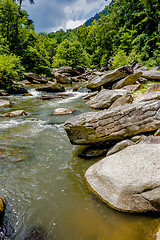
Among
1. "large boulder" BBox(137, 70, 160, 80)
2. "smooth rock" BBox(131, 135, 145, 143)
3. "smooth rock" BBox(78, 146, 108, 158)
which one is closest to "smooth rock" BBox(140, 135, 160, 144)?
"smooth rock" BBox(131, 135, 145, 143)

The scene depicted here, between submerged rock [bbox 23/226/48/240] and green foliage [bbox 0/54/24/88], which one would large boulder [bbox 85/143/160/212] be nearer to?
submerged rock [bbox 23/226/48/240]

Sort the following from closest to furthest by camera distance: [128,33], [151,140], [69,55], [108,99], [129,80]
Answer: [151,140]
[108,99]
[129,80]
[128,33]
[69,55]

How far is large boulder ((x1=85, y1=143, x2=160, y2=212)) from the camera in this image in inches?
93.6

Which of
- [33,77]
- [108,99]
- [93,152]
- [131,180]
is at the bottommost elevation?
[93,152]

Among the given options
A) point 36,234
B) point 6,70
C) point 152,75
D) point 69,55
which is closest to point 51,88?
point 6,70

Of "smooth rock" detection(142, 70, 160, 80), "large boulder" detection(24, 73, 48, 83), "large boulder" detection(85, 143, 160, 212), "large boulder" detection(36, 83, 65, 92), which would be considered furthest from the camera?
"large boulder" detection(24, 73, 48, 83)

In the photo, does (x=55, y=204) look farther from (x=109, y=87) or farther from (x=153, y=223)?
(x=109, y=87)

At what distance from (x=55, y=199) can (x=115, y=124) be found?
254 centimetres

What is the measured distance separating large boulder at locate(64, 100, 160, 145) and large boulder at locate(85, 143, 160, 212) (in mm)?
852

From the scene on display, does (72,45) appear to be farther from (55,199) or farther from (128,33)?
(55,199)

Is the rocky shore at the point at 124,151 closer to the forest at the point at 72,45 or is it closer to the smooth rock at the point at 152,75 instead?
the smooth rock at the point at 152,75

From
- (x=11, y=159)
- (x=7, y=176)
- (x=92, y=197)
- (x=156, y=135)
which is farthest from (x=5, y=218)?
(x=156, y=135)

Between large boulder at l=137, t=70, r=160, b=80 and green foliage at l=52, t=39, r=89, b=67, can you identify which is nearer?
large boulder at l=137, t=70, r=160, b=80

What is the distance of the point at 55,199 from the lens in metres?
2.87
